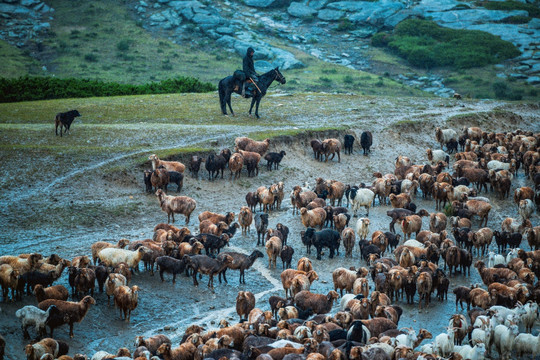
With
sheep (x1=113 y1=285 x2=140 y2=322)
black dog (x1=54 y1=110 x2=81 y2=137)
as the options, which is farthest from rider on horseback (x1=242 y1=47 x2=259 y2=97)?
sheep (x1=113 y1=285 x2=140 y2=322)

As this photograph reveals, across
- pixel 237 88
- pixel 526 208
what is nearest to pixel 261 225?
pixel 526 208

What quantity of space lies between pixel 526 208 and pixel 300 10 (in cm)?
6726

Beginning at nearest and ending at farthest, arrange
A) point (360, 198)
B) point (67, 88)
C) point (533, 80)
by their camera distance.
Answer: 1. point (360, 198)
2. point (67, 88)
3. point (533, 80)

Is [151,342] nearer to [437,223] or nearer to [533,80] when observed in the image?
[437,223]

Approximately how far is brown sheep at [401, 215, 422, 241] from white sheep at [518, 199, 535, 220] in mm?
5193

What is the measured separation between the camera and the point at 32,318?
13.0 metres

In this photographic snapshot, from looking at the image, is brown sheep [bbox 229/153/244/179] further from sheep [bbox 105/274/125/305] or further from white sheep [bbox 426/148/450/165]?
sheep [bbox 105/274/125/305]

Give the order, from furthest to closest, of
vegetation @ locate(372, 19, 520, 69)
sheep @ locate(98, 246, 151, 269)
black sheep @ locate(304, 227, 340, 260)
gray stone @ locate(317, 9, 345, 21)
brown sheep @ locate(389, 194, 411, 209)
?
gray stone @ locate(317, 9, 345, 21)
vegetation @ locate(372, 19, 520, 69)
brown sheep @ locate(389, 194, 411, 209)
black sheep @ locate(304, 227, 340, 260)
sheep @ locate(98, 246, 151, 269)

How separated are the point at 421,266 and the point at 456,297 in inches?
48.7

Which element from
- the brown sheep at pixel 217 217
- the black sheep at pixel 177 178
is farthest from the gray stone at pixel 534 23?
the brown sheep at pixel 217 217

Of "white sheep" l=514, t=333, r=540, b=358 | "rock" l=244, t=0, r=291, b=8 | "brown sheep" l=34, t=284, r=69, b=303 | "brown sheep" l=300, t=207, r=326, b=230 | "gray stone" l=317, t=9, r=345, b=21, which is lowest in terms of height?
"white sheep" l=514, t=333, r=540, b=358

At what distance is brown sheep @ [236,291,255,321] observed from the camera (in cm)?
1486

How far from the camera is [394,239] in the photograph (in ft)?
65.5

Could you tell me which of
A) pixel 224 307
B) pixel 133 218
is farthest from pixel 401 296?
pixel 133 218
